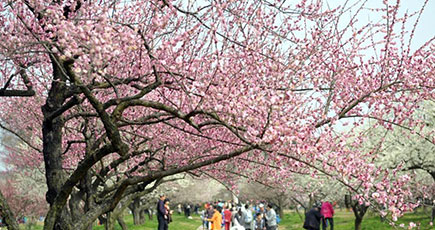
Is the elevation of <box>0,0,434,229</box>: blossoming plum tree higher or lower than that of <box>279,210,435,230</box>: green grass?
higher

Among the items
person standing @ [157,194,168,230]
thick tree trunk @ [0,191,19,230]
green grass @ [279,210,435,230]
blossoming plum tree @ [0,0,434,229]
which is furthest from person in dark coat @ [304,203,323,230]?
thick tree trunk @ [0,191,19,230]

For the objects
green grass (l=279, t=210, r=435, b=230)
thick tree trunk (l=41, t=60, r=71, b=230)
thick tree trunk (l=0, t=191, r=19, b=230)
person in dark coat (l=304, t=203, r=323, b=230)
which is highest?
thick tree trunk (l=41, t=60, r=71, b=230)

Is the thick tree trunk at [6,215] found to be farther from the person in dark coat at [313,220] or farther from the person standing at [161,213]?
the person in dark coat at [313,220]

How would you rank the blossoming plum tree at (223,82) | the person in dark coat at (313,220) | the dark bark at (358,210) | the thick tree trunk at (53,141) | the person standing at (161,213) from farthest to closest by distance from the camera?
the dark bark at (358,210), the person standing at (161,213), the person in dark coat at (313,220), the thick tree trunk at (53,141), the blossoming plum tree at (223,82)

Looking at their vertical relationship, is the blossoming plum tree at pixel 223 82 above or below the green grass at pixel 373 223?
above

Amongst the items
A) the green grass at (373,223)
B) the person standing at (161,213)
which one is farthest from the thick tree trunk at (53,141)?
the green grass at (373,223)

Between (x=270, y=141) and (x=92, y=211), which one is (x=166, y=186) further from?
(x=270, y=141)

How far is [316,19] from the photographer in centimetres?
808

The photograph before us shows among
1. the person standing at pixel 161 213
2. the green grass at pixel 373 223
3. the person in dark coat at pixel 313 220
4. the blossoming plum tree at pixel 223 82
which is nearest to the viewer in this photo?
the blossoming plum tree at pixel 223 82

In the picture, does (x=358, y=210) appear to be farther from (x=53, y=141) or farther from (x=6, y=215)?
Result: (x=6, y=215)

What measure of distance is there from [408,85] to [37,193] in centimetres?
2468

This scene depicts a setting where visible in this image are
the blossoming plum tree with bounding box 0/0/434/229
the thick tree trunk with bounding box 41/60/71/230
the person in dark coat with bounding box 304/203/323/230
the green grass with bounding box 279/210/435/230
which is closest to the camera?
the blossoming plum tree with bounding box 0/0/434/229

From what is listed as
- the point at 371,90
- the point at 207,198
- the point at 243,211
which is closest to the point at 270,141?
the point at 371,90

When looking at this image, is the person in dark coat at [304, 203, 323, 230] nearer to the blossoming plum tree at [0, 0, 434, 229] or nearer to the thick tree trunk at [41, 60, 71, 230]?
the blossoming plum tree at [0, 0, 434, 229]
